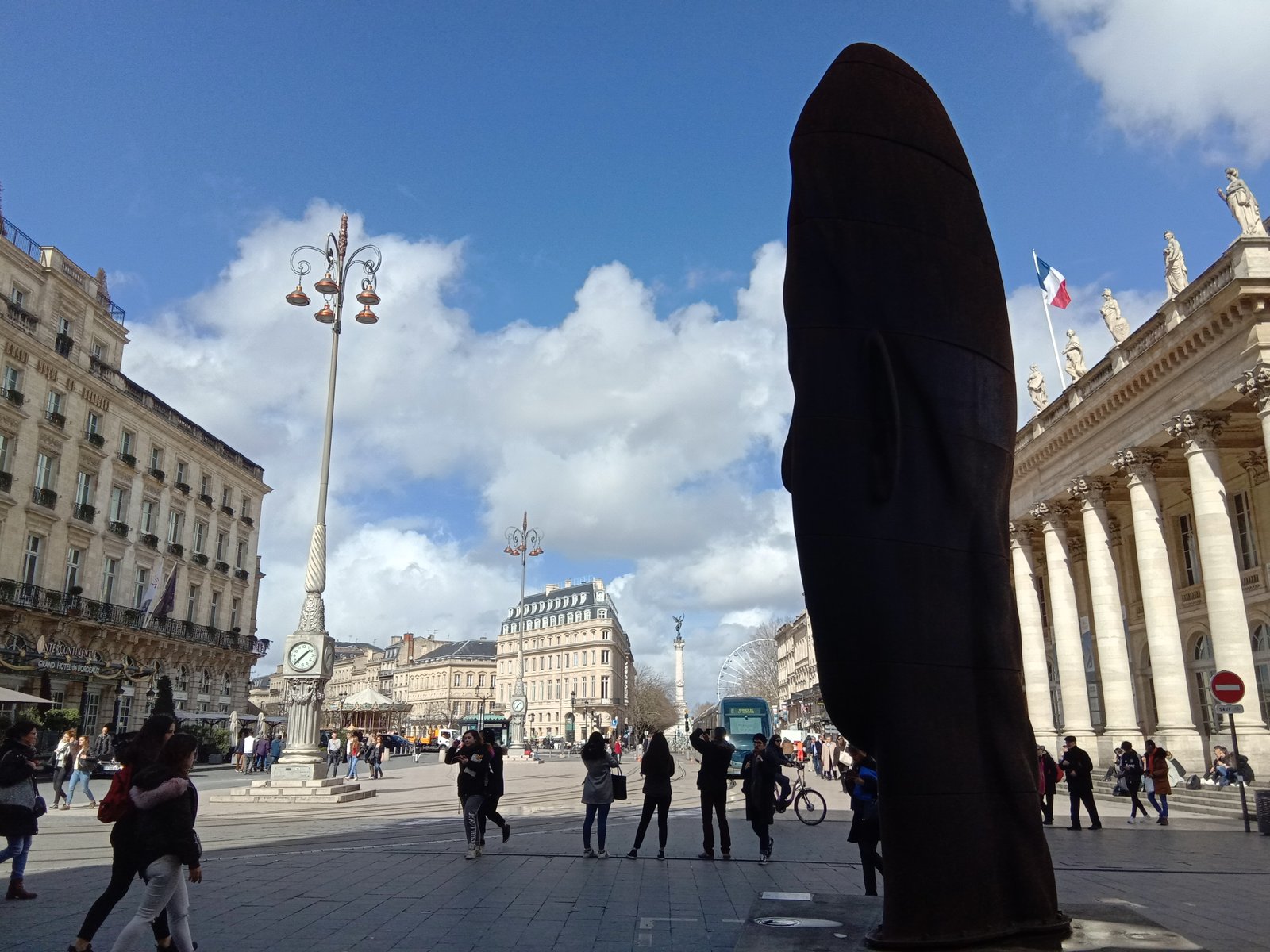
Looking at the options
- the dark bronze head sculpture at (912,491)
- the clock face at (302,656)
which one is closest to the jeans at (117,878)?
the dark bronze head sculpture at (912,491)

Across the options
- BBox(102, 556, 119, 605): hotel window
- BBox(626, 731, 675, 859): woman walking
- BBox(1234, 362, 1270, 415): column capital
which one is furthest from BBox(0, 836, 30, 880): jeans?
BBox(102, 556, 119, 605): hotel window

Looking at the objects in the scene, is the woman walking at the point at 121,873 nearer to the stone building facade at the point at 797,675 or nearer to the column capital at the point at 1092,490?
the column capital at the point at 1092,490

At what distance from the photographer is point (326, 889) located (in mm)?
9703

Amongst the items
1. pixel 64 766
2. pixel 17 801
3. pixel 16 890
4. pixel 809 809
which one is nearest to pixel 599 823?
pixel 16 890

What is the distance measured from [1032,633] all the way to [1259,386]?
1732 centimetres

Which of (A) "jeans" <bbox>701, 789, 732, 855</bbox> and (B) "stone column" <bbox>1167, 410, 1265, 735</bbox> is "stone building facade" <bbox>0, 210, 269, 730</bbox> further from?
(B) "stone column" <bbox>1167, 410, 1265, 735</bbox>

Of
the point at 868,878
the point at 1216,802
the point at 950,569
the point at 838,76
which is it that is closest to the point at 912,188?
the point at 838,76

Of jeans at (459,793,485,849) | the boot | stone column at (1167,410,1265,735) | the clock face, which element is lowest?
the boot

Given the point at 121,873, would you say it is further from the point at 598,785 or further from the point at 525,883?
the point at 598,785

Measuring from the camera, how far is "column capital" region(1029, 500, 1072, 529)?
33.9 metres

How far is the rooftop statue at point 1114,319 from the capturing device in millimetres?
29375

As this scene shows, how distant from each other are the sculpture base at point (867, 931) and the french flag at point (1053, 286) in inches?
1295

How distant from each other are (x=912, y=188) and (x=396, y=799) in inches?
876

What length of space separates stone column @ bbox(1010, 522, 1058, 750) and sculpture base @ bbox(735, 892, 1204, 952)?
31.0 metres
